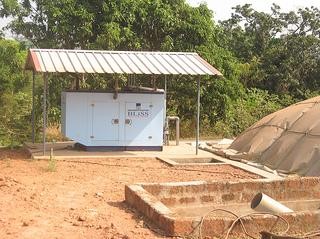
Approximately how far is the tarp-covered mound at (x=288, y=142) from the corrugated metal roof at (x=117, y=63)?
7.11 feet

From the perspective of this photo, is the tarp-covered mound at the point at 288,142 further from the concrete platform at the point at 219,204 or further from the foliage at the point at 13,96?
the foliage at the point at 13,96

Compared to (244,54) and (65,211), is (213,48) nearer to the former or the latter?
(244,54)

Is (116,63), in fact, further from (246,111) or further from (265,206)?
(246,111)

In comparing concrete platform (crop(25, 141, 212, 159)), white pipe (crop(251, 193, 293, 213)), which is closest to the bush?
concrete platform (crop(25, 141, 212, 159))

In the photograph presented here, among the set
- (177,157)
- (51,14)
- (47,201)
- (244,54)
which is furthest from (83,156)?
(244,54)

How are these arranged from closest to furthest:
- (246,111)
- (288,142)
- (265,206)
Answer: (265,206)
(288,142)
(246,111)

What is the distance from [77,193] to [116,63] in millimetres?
5379

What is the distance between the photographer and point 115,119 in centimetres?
1418

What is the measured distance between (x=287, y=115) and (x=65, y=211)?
8522 millimetres

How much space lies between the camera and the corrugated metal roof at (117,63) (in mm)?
A: 12945

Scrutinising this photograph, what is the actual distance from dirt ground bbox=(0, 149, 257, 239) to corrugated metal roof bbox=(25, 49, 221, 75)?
6.82 ft

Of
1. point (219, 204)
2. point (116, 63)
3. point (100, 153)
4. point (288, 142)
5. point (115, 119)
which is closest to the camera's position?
point (219, 204)

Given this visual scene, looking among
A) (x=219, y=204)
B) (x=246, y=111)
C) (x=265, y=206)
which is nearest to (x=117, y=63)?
(x=219, y=204)

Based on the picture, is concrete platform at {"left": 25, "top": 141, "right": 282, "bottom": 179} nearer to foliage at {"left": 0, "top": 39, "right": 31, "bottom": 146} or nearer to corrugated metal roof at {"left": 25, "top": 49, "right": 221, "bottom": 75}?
corrugated metal roof at {"left": 25, "top": 49, "right": 221, "bottom": 75}
